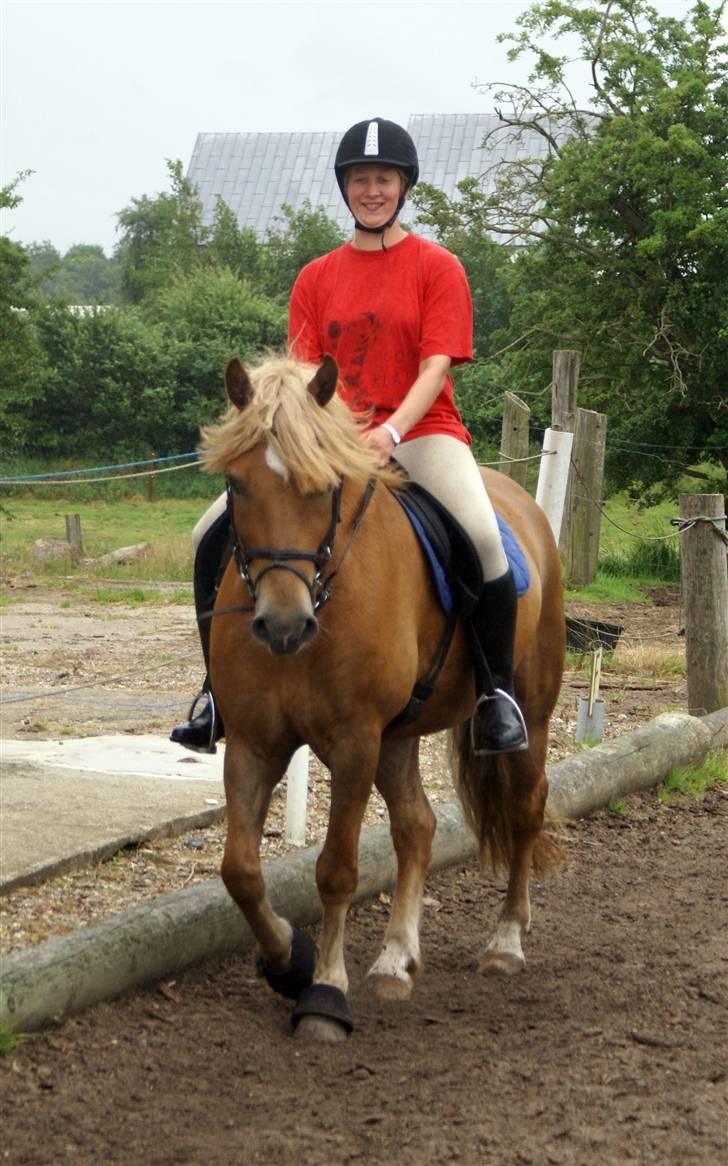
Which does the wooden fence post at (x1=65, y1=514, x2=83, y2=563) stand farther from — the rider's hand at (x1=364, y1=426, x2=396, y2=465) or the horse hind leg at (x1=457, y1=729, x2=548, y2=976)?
the rider's hand at (x1=364, y1=426, x2=396, y2=465)

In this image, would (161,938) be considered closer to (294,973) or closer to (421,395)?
(294,973)

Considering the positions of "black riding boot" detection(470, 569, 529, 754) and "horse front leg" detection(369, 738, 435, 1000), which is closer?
"horse front leg" detection(369, 738, 435, 1000)

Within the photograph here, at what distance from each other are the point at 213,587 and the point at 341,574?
0.67 m

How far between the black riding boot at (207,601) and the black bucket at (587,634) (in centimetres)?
671

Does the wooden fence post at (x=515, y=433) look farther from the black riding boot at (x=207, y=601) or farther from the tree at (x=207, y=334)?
the tree at (x=207, y=334)

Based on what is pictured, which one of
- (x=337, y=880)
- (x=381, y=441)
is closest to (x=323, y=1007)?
(x=337, y=880)

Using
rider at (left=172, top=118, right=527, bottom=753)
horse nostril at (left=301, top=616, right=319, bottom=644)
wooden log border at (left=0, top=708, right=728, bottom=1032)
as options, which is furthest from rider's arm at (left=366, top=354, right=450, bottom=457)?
wooden log border at (left=0, top=708, right=728, bottom=1032)

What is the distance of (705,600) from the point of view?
8.97m

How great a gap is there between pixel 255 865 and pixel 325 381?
1436 millimetres

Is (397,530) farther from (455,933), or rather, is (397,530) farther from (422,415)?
(455,933)

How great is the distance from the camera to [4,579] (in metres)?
18.6

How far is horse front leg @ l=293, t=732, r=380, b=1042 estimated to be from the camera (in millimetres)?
4195

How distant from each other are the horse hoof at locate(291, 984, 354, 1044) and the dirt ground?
0.07 metres

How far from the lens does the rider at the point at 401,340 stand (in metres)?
4.73
